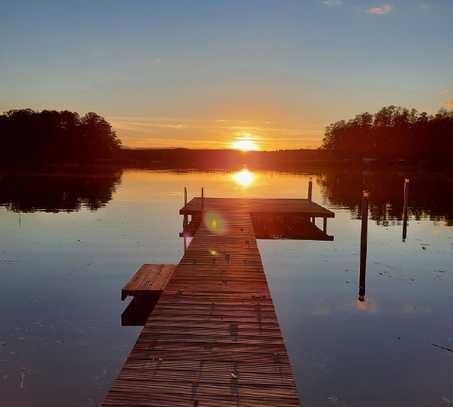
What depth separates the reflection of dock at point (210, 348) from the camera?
5.59 meters

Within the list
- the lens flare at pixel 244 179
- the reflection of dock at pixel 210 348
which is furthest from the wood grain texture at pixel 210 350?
the lens flare at pixel 244 179

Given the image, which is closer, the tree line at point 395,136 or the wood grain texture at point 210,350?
the wood grain texture at point 210,350

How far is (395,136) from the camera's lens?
130 meters

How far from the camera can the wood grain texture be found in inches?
219

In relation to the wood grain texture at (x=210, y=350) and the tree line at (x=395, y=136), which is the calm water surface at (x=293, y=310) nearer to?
the wood grain texture at (x=210, y=350)

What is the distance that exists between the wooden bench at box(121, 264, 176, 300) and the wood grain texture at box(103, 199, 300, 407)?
0.80 metres

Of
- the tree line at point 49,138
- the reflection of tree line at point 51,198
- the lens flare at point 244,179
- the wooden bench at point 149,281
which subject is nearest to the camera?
the wooden bench at point 149,281

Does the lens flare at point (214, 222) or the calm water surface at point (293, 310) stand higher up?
the lens flare at point (214, 222)

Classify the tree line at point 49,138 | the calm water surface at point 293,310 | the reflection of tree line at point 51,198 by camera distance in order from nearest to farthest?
the calm water surface at point 293,310, the reflection of tree line at point 51,198, the tree line at point 49,138

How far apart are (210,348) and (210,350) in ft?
0.24

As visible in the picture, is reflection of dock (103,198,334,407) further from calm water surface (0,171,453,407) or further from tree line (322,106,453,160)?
tree line (322,106,453,160)

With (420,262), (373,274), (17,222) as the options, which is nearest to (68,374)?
(373,274)

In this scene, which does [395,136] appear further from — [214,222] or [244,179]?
[214,222]

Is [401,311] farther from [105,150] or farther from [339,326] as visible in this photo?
[105,150]
